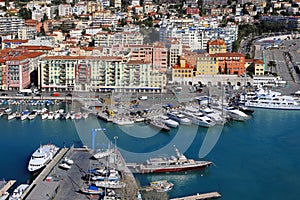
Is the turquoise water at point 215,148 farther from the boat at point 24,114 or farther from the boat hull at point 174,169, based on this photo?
the boat at point 24,114

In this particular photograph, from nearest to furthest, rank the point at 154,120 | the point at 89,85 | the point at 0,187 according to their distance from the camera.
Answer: the point at 0,187 < the point at 154,120 < the point at 89,85

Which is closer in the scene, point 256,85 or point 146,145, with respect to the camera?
point 146,145

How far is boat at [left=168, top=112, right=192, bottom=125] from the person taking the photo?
7863 millimetres

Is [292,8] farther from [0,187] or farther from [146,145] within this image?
[0,187]

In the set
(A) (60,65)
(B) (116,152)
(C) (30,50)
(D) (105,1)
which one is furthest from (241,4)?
(B) (116,152)

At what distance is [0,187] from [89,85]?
15.6 feet

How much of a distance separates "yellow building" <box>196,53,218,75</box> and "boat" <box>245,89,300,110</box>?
1774mm

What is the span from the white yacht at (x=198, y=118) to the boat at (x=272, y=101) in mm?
1287

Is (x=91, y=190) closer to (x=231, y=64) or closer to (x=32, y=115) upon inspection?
(x=32, y=115)

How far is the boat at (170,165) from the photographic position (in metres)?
5.83

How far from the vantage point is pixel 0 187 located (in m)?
5.27

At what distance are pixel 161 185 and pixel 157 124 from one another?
243 centimetres

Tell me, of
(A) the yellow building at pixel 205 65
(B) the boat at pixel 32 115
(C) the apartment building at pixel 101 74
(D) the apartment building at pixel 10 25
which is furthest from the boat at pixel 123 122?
(D) the apartment building at pixel 10 25

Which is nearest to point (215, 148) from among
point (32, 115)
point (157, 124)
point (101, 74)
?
point (157, 124)
